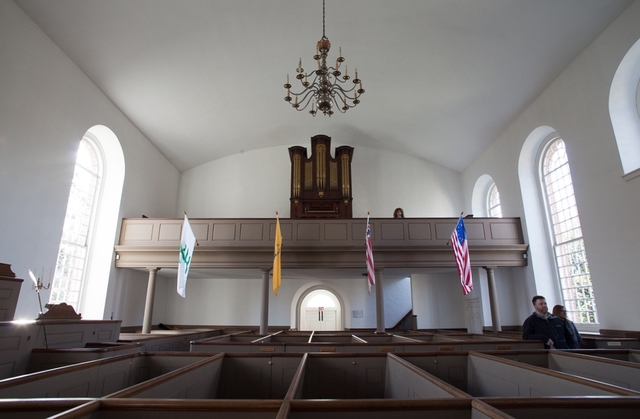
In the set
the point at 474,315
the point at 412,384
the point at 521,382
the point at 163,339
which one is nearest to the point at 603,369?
the point at 521,382

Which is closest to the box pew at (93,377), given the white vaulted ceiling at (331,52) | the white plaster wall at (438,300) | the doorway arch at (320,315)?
the white vaulted ceiling at (331,52)

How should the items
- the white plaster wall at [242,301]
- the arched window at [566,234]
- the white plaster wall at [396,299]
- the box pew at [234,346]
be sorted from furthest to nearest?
the white plaster wall at [396,299] < the white plaster wall at [242,301] < the arched window at [566,234] < the box pew at [234,346]

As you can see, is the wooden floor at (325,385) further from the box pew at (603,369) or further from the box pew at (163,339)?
the box pew at (163,339)

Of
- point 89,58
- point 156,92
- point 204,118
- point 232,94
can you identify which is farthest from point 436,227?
point 89,58

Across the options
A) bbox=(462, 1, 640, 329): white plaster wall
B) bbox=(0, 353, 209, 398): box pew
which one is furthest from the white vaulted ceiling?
bbox=(0, 353, 209, 398): box pew

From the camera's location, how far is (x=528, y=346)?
5.54m

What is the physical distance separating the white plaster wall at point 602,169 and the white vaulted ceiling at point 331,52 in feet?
1.16

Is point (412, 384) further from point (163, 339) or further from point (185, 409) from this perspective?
point (163, 339)

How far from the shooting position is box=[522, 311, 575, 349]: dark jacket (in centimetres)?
501

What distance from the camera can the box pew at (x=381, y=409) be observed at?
6.21 ft

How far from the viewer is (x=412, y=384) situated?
2.96 metres

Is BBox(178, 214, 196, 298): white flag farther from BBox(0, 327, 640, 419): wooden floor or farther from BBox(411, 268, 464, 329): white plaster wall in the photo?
BBox(411, 268, 464, 329): white plaster wall

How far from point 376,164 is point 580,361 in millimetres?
10384

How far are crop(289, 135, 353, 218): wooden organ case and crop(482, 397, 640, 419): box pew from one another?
30.4 ft
